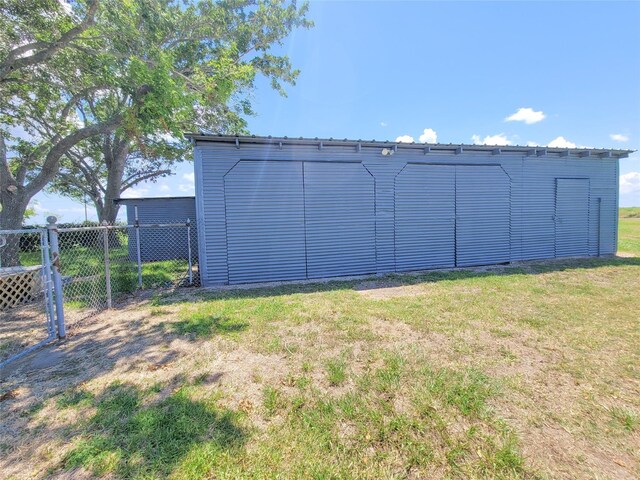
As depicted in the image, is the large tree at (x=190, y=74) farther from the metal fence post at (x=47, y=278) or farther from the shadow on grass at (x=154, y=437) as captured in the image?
the shadow on grass at (x=154, y=437)

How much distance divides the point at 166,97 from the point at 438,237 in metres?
7.93

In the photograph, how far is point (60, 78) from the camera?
30.9ft

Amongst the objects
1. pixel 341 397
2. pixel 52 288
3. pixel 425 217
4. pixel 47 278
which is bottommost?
pixel 341 397

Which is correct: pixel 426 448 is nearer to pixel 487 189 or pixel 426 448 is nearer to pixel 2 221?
pixel 487 189

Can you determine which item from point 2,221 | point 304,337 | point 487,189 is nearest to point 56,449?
point 304,337

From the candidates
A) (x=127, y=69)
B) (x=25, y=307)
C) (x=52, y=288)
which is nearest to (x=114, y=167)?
(x=127, y=69)

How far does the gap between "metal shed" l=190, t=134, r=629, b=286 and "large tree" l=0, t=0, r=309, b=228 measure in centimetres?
187

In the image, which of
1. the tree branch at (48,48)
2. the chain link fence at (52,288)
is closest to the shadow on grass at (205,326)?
the chain link fence at (52,288)

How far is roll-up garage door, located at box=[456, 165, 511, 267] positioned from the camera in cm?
848

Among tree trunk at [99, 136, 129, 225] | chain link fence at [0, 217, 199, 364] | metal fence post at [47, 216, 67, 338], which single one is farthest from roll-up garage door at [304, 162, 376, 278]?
tree trunk at [99, 136, 129, 225]

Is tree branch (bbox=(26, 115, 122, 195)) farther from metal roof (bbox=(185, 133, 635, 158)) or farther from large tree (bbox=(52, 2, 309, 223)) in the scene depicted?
metal roof (bbox=(185, 133, 635, 158))

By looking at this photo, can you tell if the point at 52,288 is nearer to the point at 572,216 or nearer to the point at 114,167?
the point at 572,216

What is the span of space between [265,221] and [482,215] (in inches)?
260

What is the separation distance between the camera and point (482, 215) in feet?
28.5
